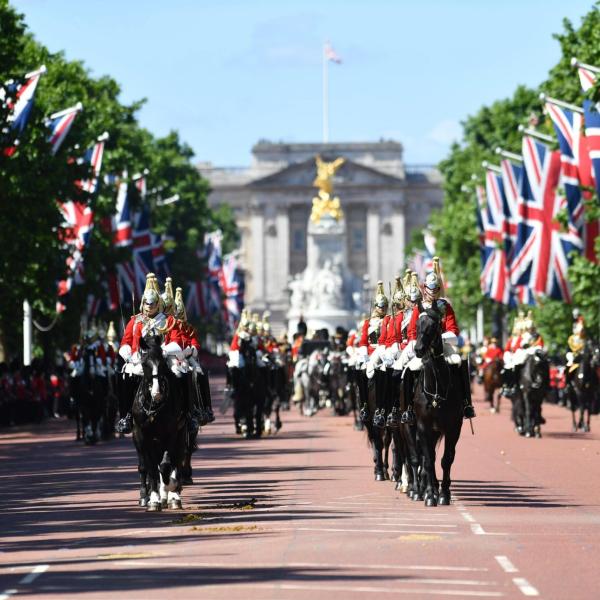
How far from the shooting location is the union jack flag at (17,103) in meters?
48.7

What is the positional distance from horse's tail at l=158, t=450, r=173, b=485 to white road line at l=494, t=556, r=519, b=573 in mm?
6487

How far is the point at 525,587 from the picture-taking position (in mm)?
15312

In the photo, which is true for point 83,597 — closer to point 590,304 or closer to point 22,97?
point 22,97

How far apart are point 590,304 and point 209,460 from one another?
78.4ft

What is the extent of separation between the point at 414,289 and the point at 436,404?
159cm

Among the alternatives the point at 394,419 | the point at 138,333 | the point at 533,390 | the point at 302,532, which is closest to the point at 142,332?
the point at 138,333

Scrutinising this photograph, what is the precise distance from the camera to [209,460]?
112ft

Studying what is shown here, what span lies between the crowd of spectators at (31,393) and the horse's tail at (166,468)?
29039 millimetres

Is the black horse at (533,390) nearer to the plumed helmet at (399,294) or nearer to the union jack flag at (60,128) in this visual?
the plumed helmet at (399,294)

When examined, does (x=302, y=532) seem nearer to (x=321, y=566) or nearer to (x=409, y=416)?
(x=321, y=566)

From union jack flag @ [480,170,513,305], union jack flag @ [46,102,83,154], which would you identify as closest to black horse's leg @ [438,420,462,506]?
union jack flag @ [46,102,83,154]

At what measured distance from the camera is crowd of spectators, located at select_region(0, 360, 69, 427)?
173 ft

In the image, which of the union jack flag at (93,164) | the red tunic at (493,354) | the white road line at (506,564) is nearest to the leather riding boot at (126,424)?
the white road line at (506,564)

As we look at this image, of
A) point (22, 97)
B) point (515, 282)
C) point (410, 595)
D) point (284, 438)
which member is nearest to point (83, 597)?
point (410, 595)
